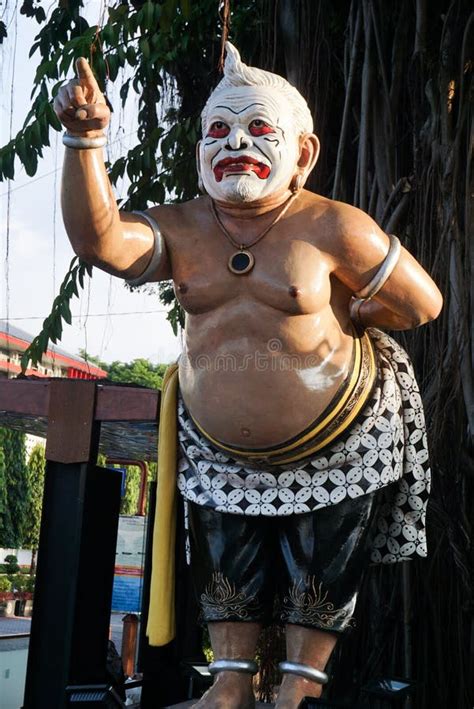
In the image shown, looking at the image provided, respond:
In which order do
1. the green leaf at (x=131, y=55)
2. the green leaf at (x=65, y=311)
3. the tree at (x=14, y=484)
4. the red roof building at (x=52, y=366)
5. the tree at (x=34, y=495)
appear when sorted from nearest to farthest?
1. the red roof building at (x=52, y=366)
2. the green leaf at (x=131, y=55)
3. the green leaf at (x=65, y=311)
4. the tree at (x=14, y=484)
5. the tree at (x=34, y=495)

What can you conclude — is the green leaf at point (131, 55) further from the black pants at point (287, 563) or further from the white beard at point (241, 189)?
the black pants at point (287, 563)

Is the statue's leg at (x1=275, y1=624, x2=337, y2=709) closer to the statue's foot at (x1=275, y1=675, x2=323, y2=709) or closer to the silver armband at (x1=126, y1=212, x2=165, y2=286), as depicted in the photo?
the statue's foot at (x1=275, y1=675, x2=323, y2=709)

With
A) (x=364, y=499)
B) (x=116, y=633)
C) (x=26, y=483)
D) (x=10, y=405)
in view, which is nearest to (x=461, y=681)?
(x=364, y=499)

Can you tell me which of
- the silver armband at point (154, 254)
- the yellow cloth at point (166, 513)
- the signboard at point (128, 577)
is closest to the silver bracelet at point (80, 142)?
the silver armband at point (154, 254)

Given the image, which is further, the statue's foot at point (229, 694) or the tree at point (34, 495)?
the tree at point (34, 495)

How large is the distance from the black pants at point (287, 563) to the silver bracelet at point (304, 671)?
0.07 m

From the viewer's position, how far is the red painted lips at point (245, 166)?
169 centimetres

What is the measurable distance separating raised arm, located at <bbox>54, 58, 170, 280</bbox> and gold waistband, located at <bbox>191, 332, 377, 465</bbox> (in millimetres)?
343

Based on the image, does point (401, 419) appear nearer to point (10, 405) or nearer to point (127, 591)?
point (10, 405)

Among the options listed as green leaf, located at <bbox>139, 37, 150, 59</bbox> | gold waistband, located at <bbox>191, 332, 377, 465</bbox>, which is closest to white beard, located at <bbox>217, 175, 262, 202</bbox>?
gold waistband, located at <bbox>191, 332, 377, 465</bbox>

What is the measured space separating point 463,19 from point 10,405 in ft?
5.44

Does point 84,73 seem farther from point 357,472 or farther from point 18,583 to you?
point 18,583

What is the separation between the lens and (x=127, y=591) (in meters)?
3.48

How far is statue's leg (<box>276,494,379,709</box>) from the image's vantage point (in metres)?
1.69
